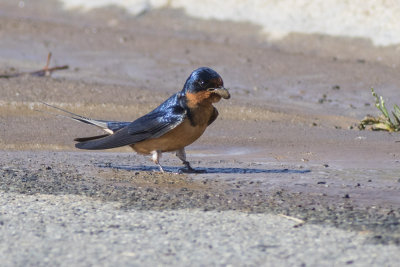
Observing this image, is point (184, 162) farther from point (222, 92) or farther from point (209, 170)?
point (222, 92)

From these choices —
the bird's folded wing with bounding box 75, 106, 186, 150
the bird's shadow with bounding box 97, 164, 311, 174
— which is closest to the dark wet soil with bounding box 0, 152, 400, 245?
the bird's shadow with bounding box 97, 164, 311, 174

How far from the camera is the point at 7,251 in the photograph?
4.20 m

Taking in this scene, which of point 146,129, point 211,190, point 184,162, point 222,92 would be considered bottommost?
point 211,190

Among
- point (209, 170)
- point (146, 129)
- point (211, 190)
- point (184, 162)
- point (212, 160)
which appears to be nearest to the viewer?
point (211, 190)

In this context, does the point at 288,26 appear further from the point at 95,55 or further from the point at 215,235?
the point at 215,235

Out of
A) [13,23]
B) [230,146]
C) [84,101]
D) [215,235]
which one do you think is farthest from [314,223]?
[13,23]

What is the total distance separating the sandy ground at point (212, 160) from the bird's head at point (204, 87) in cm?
→ 54

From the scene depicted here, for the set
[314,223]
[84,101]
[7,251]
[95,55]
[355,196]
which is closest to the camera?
[7,251]

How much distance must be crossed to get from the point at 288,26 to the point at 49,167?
7.44 m

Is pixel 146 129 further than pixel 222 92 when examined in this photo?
Yes

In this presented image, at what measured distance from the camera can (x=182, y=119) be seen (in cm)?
575

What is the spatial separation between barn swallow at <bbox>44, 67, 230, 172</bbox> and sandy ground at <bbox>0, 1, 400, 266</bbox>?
0.72 ft

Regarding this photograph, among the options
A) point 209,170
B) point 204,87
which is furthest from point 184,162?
point 204,87

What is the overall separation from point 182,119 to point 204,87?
256 millimetres
